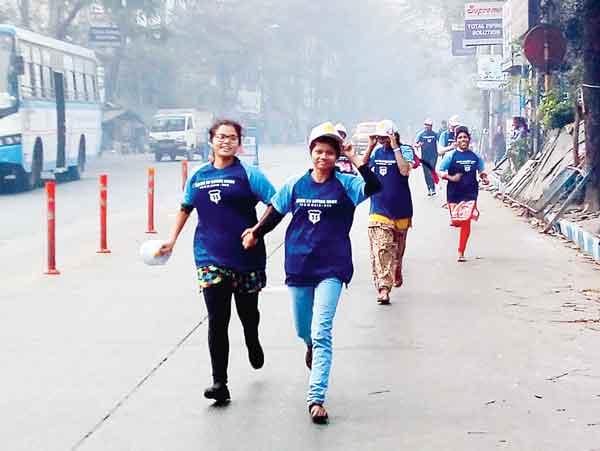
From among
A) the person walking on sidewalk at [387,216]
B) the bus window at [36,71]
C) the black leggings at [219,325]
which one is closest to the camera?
the black leggings at [219,325]

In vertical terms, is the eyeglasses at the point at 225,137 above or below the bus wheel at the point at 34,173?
above

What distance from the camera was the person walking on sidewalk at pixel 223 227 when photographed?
6.79 meters

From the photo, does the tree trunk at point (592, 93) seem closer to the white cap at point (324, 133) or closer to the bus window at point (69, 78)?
the white cap at point (324, 133)

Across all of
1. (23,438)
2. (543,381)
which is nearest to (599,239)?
(543,381)

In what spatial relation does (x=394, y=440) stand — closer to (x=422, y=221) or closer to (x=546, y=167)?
(x=422, y=221)

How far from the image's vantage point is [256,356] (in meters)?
7.38

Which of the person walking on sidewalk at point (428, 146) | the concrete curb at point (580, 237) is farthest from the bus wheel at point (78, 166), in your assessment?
the concrete curb at point (580, 237)

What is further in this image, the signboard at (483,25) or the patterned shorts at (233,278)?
the signboard at (483,25)

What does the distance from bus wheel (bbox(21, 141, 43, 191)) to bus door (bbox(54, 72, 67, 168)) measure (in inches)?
72.6

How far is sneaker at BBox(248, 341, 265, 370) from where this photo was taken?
24.1 ft

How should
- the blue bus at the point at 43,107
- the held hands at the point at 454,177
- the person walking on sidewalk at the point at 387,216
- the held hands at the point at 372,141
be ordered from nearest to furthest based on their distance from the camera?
1. the held hands at the point at 372,141
2. the person walking on sidewalk at the point at 387,216
3. the held hands at the point at 454,177
4. the blue bus at the point at 43,107

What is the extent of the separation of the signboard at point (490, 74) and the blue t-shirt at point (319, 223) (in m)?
34.1

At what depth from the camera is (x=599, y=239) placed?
1478 centimetres

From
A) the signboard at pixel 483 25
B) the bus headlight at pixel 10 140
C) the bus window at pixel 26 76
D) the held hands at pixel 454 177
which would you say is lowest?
the held hands at pixel 454 177
